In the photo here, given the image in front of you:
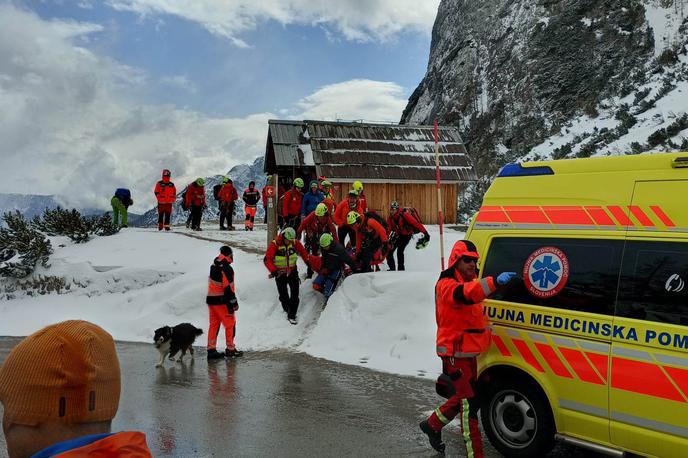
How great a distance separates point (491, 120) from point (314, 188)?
27.4 meters

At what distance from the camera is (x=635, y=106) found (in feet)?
97.1

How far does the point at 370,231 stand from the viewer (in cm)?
1219

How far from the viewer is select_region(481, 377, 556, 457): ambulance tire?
4.81 meters

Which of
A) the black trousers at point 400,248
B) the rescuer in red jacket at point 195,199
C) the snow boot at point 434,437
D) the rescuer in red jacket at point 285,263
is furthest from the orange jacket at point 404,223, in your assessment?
the rescuer in red jacket at point 195,199

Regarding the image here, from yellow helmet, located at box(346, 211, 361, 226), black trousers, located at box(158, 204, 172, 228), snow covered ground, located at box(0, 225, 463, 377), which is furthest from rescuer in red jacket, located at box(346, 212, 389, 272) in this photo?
black trousers, located at box(158, 204, 172, 228)

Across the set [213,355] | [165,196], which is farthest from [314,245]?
[165,196]

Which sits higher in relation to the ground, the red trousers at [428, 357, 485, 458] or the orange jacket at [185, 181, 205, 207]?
the orange jacket at [185, 181, 205, 207]

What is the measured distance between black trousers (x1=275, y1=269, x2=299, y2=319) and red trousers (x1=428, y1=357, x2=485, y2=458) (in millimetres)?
6708

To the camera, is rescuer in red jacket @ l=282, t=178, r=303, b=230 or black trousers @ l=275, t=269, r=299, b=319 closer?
black trousers @ l=275, t=269, r=299, b=319

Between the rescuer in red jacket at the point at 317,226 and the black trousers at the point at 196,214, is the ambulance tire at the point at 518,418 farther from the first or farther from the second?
the black trousers at the point at 196,214

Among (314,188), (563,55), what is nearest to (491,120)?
(563,55)

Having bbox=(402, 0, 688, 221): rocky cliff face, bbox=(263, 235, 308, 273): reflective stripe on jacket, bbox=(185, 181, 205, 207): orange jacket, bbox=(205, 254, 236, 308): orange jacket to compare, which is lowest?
bbox=(205, 254, 236, 308): orange jacket

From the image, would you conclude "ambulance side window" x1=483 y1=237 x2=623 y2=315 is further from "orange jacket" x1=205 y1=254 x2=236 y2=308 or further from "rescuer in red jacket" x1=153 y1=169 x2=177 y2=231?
"rescuer in red jacket" x1=153 y1=169 x2=177 y2=231

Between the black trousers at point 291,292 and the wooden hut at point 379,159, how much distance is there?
9.58m
